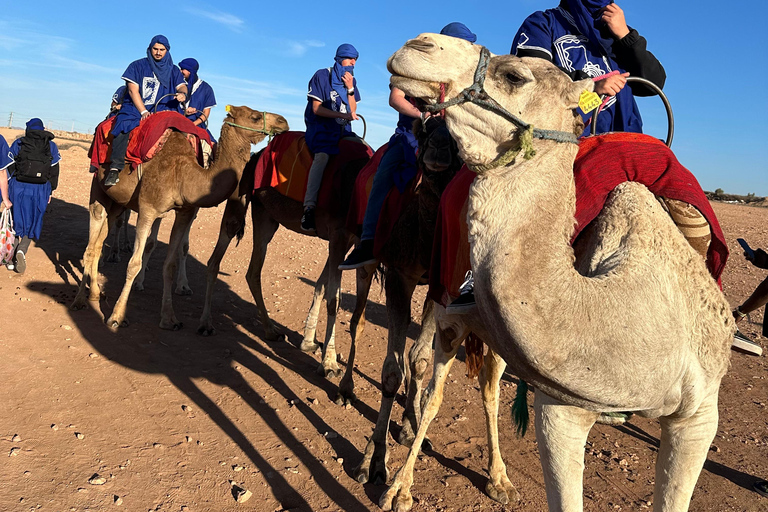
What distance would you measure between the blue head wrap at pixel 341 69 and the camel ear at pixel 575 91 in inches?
193

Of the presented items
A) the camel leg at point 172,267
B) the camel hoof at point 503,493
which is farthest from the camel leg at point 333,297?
the camel hoof at point 503,493

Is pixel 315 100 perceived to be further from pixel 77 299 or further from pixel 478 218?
pixel 478 218

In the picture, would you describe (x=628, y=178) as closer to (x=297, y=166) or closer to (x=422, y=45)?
(x=422, y=45)

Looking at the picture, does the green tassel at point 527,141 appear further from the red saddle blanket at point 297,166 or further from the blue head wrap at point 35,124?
the blue head wrap at point 35,124

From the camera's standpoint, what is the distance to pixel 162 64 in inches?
312

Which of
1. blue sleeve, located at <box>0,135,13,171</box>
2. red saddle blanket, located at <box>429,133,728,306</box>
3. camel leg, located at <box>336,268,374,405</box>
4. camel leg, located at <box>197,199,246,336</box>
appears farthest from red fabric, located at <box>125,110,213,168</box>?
red saddle blanket, located at <box>429,133,728,306</box>

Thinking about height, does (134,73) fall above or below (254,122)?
above

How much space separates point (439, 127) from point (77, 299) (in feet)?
17.6

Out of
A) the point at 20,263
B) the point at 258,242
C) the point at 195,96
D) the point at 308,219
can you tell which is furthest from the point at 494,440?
the point at 20,263

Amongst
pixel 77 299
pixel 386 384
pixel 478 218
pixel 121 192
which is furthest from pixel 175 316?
pixel 478 218

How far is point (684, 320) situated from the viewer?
222 cm

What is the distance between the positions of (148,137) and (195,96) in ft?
5.70

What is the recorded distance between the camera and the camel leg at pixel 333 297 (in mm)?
6281

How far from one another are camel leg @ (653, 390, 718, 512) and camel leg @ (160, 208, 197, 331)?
229 inches
